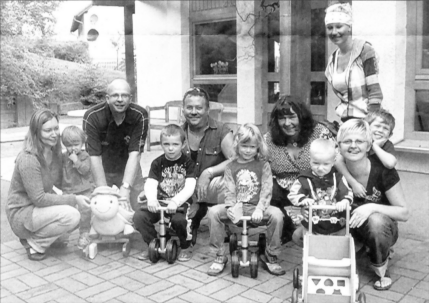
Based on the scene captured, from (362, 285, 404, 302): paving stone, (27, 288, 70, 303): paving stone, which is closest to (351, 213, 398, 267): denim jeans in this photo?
(362, 285, 404, 302): paving stone

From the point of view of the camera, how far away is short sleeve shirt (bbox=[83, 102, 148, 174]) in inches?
111

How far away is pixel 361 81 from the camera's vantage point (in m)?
2.54

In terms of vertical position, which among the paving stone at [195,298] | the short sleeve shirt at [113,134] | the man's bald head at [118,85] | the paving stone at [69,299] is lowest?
the paving stone at [69,299]

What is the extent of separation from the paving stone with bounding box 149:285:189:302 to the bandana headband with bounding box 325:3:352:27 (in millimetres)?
1290

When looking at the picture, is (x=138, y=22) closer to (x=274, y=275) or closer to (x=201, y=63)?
(x=201, y=63)

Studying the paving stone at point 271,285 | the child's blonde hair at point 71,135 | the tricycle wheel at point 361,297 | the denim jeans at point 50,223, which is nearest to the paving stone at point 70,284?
the denim jeans at point 50,223

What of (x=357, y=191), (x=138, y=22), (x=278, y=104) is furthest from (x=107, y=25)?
(x=357, y=191)

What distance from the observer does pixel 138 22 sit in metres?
2.51

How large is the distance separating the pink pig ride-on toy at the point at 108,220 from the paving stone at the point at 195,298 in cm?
54

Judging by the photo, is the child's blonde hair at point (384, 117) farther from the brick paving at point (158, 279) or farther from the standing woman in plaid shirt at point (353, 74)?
the brick paving at point (158, 279)

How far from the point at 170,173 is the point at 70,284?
0.69m

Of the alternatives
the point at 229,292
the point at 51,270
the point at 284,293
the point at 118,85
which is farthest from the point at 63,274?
the point at 284,293

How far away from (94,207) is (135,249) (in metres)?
0.38

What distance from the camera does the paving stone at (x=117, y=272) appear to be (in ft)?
8.85
